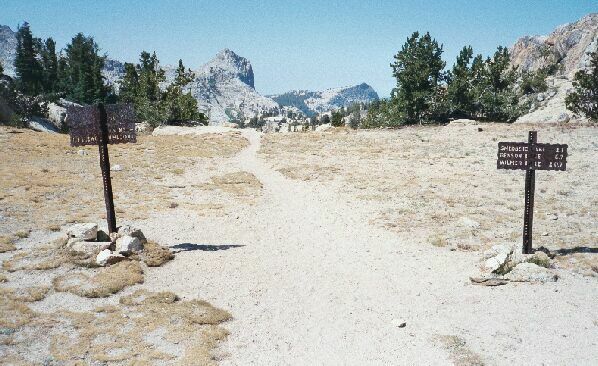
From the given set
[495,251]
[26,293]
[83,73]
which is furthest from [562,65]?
[26,293]

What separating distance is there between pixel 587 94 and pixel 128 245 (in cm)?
6151

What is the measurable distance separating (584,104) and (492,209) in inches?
1699

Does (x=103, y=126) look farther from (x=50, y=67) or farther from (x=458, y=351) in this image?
(x=50, y=67)

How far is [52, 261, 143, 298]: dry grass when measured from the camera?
44.0 feet

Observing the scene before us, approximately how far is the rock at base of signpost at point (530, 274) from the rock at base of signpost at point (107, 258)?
15.0 meters

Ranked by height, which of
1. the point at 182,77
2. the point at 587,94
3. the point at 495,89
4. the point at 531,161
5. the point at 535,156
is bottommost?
the point at 531,161

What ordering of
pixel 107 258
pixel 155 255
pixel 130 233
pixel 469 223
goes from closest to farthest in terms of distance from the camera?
pixel 107 258 → pixel 155 255 → pixel 130 233 → pixel 469 223

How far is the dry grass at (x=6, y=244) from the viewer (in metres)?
17.0

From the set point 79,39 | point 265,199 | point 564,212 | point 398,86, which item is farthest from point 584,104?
point 79,39

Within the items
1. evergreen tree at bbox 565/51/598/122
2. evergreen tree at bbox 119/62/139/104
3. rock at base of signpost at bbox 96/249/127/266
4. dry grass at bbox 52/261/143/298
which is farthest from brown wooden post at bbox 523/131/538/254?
evergreen tree at bbox 119/62/139/104

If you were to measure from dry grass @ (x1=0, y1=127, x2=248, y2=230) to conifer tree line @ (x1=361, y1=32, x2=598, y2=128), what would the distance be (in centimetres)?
3112

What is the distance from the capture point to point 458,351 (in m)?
10.3

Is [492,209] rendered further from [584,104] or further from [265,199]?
[584,104]

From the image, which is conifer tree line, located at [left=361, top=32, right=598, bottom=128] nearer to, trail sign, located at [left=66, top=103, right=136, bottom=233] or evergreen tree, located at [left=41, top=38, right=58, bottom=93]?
trail sign, located at [left=66, top=103, right=136, bottom=233]
